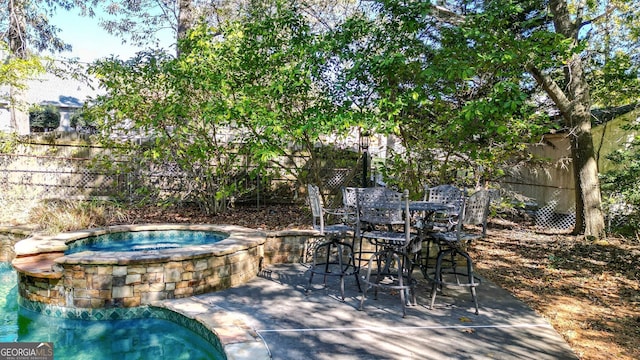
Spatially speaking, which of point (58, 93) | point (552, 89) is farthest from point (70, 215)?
point (58, 93)

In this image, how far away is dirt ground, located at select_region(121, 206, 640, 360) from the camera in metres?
3.43

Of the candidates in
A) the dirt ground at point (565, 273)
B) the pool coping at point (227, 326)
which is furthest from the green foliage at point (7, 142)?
the pool coping at point (227, 326)

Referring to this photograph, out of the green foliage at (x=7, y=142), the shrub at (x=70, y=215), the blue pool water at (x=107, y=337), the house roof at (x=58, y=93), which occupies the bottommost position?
the blue pool water at (x=107, y=337)

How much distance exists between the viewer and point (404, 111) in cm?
645

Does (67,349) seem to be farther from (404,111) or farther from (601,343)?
(404,111)

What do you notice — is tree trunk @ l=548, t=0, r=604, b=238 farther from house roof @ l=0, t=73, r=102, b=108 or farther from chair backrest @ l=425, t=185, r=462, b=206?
house roof @ l=0, t=73, r=102, b=108

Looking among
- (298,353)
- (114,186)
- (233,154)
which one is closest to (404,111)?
(233,154)

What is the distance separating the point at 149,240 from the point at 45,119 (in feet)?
51.1

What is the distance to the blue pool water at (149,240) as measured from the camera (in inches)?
224

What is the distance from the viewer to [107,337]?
378cm

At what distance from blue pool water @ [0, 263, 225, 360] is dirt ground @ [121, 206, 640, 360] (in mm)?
2987

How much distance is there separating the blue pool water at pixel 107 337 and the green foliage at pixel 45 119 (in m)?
16.4

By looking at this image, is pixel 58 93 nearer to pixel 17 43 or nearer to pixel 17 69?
pixel 17 43

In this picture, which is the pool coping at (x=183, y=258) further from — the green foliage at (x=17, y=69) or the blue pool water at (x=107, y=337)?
the green foliage at (x=17, y=69)
